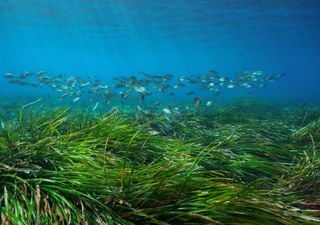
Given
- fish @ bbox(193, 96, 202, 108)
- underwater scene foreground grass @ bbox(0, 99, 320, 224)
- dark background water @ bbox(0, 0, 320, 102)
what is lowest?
underwater scene foreground grass @ bbox(0, 99, 320, 224)

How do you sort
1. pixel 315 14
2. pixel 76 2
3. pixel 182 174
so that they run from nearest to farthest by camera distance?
pixel 182 174 → pixel 76 2 → pixel 315 14

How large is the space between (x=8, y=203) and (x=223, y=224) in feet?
5.62

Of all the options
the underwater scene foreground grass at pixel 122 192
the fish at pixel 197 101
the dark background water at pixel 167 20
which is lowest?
the underwater scene foreground grass at pixel 122 192

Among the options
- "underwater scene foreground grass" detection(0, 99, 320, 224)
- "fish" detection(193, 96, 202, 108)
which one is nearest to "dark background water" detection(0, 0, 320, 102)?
"fish" detection(193, 96, 202, 108)

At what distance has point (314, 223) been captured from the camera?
3.05 meters

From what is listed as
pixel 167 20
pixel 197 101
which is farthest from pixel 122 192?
pixel 167 20

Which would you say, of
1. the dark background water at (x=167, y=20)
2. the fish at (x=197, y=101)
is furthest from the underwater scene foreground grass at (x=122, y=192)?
the dark background water at (x=167, y=20)

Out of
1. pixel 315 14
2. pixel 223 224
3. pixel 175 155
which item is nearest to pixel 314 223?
pixel 223 224

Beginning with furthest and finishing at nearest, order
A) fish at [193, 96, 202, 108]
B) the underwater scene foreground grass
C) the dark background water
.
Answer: the dark background water < fish at [193, 96, 202, 108] < the underwater scene foreground grass

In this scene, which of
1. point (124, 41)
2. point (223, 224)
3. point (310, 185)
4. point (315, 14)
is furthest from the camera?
point (124, 41)

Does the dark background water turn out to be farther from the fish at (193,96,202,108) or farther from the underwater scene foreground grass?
the underwater scene foreground grass

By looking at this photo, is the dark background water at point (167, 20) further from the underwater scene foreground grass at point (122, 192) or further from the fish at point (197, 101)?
the underwater scene foreground grass at point (122, 192)

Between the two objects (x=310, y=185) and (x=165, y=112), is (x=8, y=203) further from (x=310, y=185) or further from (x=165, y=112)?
(x=165, y=112)

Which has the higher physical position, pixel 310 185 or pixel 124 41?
pixel 124 41
